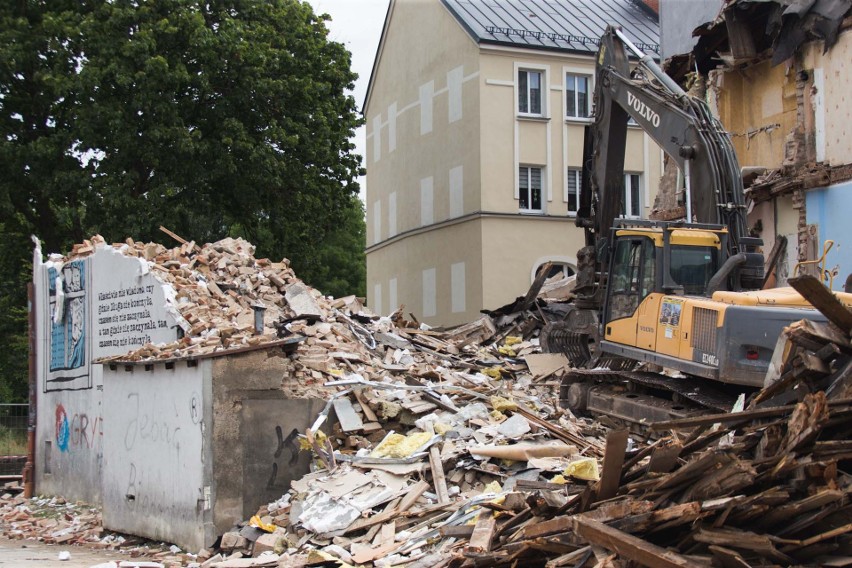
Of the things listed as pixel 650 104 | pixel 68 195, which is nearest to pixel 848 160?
pixel 650 104

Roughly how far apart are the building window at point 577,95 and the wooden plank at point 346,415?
68.1 feet

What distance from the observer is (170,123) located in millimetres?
27375

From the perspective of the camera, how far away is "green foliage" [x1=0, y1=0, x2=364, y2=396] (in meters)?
27.0

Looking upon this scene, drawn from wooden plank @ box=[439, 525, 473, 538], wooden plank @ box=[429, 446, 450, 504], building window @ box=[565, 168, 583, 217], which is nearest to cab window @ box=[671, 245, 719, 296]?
wooden plank @ box=[429, 446, 450, 504]

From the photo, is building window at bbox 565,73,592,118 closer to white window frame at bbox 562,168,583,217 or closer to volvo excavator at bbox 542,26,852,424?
white window frame at bbox 562,168,583,217

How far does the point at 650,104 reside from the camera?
645 inches

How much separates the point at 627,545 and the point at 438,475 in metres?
5.20

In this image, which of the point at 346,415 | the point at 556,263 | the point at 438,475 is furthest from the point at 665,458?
the point at 556,263

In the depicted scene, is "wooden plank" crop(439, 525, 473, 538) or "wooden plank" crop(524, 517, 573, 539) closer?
"wooden plank" crop(524, 517, 573, 539)

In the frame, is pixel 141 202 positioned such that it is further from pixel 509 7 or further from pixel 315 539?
pixel 315 539

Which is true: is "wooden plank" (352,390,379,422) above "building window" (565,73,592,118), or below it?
below

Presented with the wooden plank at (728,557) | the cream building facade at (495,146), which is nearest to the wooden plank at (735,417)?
the wooden plank at (728,557)

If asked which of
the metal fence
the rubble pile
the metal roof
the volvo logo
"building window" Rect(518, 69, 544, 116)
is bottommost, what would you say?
the rubble pile

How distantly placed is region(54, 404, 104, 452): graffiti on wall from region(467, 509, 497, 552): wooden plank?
10852 mm
